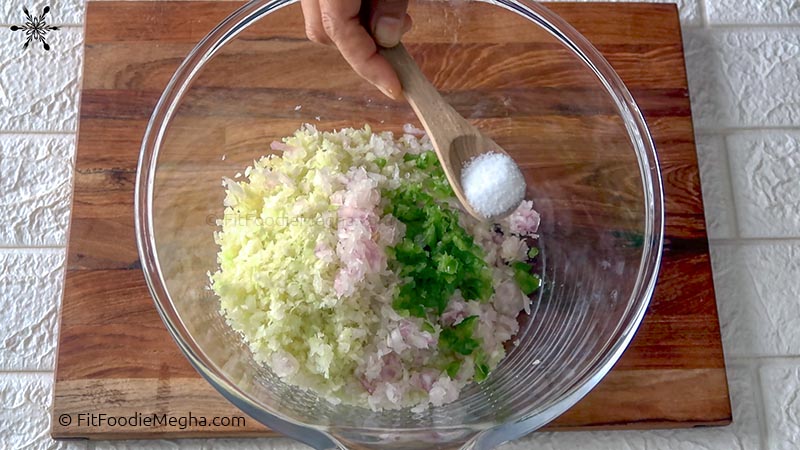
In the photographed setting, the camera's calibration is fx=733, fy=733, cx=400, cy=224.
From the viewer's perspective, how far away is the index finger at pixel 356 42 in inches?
48.9

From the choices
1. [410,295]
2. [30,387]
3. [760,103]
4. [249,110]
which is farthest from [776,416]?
[30,387]

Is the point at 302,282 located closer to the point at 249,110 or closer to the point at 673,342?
the point at 249,110

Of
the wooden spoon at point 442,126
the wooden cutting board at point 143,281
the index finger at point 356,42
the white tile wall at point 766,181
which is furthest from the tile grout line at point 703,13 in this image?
the index finger at point 356,42

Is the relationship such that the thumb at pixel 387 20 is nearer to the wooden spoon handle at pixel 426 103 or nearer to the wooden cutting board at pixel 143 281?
the wooden spoon handle at pixel 426 103

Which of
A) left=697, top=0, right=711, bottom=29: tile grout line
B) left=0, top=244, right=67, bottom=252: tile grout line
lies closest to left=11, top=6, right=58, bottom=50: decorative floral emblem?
left=0, top=244, right=67, bottom=252: tile grout line

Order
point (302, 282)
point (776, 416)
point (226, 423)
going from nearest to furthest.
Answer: point (302, 282), point (226, 423), point (776, 416)

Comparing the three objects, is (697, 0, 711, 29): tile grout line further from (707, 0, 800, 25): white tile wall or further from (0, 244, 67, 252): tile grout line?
(0, 244, 67, 252): tile grout line

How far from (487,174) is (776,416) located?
2.72 ft

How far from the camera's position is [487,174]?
1.31 meters

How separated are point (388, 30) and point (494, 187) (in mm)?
341

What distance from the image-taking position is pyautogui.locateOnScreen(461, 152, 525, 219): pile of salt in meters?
1.30

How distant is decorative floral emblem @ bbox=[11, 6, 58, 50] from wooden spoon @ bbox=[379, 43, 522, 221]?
0.89 metres

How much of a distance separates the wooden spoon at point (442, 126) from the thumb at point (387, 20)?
0.03 meters

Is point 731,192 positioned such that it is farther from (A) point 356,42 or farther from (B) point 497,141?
(A) point 356,42
